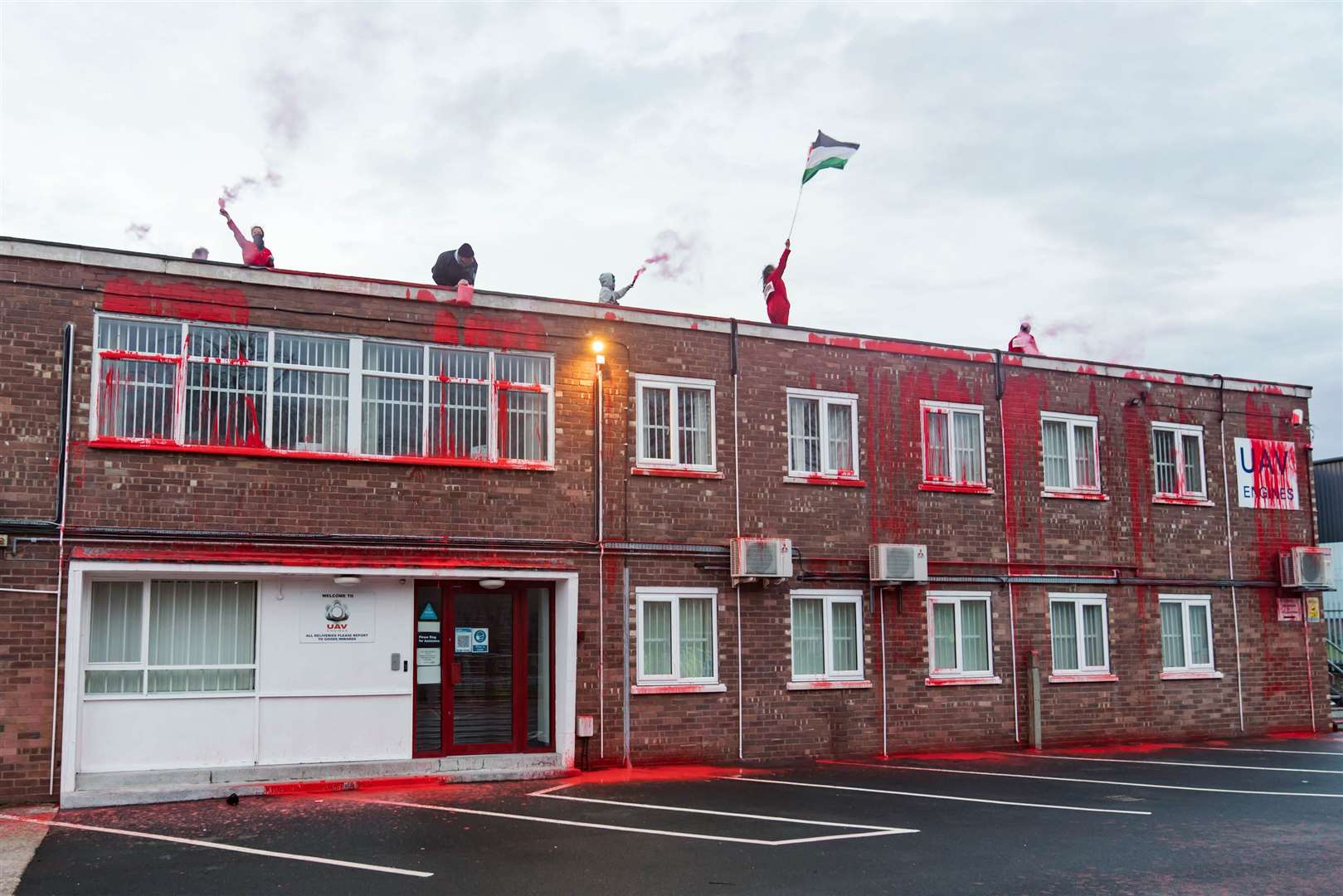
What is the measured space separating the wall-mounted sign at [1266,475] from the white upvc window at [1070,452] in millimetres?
3347

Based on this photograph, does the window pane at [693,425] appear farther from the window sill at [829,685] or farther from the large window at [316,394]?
the window sill at [829,685]

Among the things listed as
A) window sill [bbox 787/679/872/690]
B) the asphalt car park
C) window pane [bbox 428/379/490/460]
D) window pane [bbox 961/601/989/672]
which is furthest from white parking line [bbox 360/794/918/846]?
window pane [bbox 961/601/989/672]

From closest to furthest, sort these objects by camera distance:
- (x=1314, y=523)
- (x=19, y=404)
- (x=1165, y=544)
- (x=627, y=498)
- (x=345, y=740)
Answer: (x=19, y=404)
(x=345, y=740)
(x=627, y=498)
(x=1165, y=544)
(x=1314, y=523)

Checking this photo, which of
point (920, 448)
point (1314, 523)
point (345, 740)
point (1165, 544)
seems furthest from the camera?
point (1314, 523)

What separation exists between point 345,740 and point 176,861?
14.3 ft

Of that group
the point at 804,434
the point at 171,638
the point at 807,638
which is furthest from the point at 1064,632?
the point at 171,638

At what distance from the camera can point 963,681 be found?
1858cm

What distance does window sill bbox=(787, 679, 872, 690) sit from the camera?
1734cm

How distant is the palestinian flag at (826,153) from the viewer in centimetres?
1842

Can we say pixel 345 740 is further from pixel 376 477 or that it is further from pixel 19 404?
pixel 19 404

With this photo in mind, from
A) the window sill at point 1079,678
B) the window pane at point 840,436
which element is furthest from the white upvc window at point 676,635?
the window sill at point 1079,678

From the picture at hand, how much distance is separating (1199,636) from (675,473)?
1028cm

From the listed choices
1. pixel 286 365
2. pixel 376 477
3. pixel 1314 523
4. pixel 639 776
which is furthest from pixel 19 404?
pixel 1314 523

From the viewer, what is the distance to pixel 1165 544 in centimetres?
2091
